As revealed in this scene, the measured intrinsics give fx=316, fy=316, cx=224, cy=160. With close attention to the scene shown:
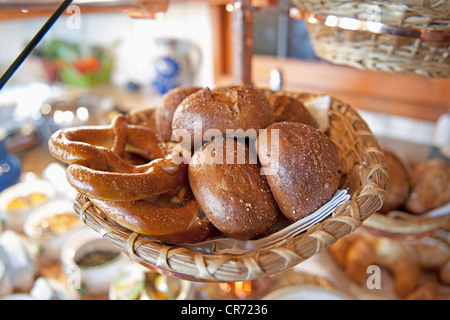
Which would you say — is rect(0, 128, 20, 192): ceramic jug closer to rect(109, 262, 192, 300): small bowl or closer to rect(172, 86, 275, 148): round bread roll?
rect(109, 262, 192, 300): small bowl

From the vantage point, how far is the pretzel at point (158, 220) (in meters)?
0.56

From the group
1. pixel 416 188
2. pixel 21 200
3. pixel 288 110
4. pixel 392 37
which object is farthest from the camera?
pixel 21 200

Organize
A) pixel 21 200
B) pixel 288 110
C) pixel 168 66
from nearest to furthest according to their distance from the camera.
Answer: pixel 288 110
pixel 21 200
pixel 168 66

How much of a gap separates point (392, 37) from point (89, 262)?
974 mm

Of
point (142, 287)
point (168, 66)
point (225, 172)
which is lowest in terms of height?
point (142, 287)

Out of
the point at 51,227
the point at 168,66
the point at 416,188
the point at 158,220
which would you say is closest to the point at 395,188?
the point at 416,188

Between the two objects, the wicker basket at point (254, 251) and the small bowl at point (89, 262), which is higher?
the wicker basket at point (254, 251)

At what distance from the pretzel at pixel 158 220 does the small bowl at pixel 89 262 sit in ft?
1.24

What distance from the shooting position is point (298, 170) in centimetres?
60

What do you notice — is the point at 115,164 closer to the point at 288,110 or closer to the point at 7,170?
the point at 288,110

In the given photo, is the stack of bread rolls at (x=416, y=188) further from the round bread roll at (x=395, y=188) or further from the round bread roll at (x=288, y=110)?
the round bread roll at (x=288, y=110)

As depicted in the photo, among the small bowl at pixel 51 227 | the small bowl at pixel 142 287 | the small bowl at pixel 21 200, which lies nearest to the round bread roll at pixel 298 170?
the small bowl at pixel 142 287

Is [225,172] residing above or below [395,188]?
above
